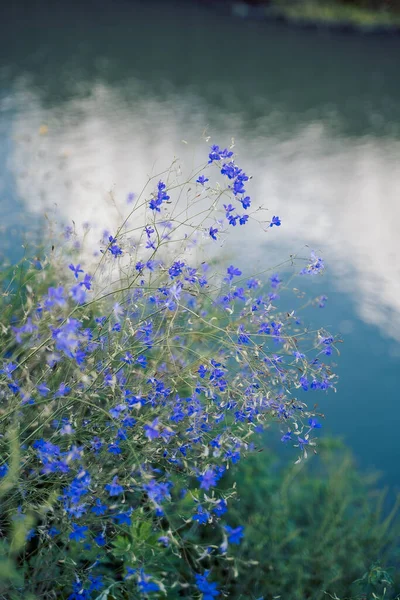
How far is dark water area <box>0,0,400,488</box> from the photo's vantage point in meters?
4.19

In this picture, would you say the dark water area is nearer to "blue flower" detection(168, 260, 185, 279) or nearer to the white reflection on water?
the white reflection on water

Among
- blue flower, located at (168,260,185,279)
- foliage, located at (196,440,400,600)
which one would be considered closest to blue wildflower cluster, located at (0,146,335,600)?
blue flower, located at (168,260,185,279)

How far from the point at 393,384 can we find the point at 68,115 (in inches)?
172

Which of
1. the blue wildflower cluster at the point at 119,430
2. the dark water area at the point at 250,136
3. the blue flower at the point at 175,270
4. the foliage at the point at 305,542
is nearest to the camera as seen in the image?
the blue wildflower cluster at the point at 119,430

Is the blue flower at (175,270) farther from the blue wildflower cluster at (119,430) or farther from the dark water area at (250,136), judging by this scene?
the dark water area at (250,136)

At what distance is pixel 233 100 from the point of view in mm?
8086

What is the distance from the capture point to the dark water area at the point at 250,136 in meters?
4.19

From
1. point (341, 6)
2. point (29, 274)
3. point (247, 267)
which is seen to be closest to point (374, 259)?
point (247, 267)

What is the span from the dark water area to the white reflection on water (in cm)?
2

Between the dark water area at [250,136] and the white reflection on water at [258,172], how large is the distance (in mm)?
18

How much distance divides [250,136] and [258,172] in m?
1.03

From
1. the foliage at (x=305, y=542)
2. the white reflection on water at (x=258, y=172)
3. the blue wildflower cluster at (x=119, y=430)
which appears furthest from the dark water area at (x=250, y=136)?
the foliage at (x=305, y=542)

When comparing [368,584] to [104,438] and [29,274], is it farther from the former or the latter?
[29,274]

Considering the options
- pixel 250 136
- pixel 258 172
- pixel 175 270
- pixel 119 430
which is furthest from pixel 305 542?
pixel 250 136
